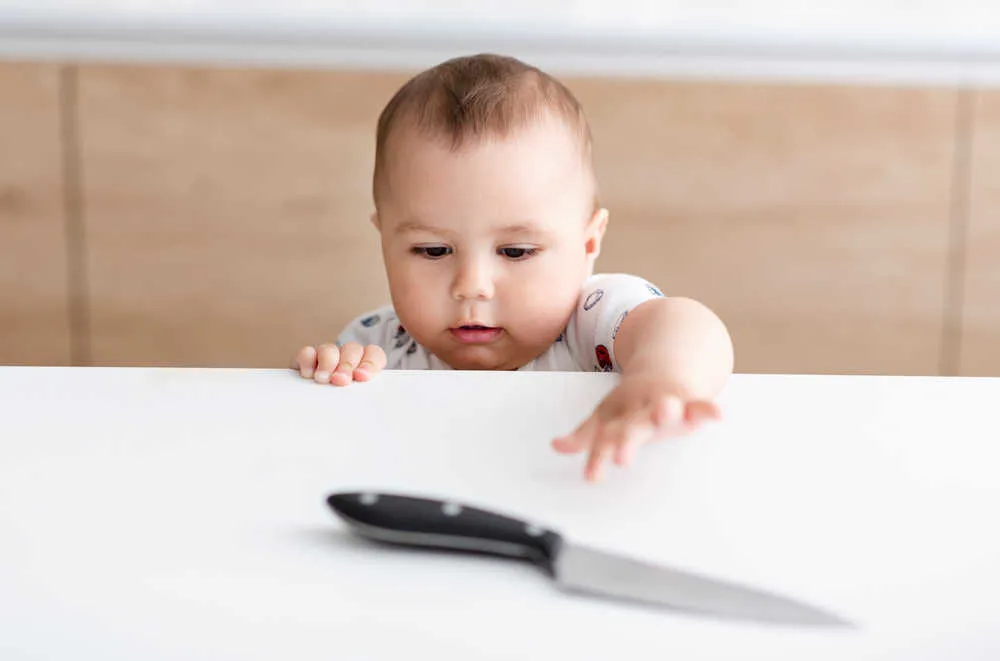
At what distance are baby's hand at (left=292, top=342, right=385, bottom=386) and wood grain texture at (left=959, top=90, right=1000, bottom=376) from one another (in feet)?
4.46

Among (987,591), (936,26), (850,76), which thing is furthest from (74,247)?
(987,591)

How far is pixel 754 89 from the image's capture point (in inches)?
65.5

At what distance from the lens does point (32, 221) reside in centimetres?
177

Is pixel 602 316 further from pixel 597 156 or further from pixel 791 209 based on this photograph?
pixel 791 209

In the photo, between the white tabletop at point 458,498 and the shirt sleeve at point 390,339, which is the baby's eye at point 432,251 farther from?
the white tabletop at point 458,498

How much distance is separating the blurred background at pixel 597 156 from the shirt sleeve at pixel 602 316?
0.69 meters

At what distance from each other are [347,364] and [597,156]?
1.10 metres

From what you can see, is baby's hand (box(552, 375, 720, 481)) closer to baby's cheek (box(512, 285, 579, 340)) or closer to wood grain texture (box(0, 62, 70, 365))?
baby's cheek (box(512, 285, 579, 340))

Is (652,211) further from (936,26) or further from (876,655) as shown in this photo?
(876,655)

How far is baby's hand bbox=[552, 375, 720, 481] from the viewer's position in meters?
0.48

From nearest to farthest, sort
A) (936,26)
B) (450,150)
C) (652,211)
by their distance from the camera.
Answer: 1. (450,150)
2. (936,26)
3. (652,211)

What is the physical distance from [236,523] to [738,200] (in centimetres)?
142

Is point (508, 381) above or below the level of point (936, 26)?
below

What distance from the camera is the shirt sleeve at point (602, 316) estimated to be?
3.04 feet
